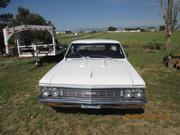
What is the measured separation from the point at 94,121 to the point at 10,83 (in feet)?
15.2

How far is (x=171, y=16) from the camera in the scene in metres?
18.6

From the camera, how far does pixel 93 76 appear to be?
3.99m

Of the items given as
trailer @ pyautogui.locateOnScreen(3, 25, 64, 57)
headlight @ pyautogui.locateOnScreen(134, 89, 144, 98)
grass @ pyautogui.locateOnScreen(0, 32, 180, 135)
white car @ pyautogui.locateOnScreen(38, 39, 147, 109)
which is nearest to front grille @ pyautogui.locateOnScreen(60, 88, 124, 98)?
white car @ pyautogui.locateOnScreen(38, 39, 147, 109)

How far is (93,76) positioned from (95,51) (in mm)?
1831

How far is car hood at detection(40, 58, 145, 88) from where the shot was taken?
379 centimetres

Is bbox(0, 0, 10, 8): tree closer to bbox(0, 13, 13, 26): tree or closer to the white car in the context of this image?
bbox(0, 13, 13, 26): tree

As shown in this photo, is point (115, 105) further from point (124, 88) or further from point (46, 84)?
point (46, 84)

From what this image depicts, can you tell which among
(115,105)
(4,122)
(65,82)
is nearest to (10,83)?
(4,122)

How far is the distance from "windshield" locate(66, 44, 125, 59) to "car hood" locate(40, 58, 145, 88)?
26.3 inches

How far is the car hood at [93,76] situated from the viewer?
12.4 feet

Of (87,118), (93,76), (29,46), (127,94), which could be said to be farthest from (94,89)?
(29,46)

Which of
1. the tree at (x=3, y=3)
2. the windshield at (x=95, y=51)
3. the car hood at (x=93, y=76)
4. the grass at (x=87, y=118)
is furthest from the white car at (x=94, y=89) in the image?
the tree at (x=3, y=3)

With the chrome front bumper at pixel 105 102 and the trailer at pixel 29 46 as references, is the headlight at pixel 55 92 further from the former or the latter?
the trailer at pixel 29 46

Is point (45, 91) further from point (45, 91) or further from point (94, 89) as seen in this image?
point (94, 89)
